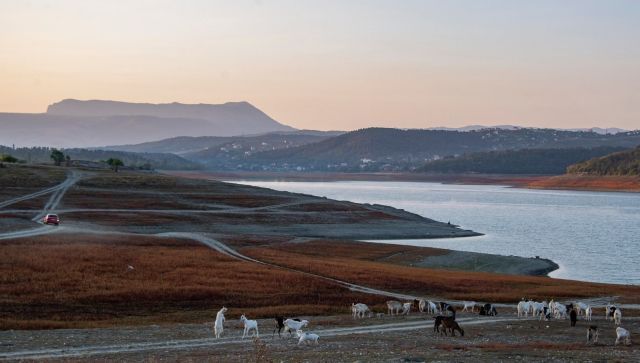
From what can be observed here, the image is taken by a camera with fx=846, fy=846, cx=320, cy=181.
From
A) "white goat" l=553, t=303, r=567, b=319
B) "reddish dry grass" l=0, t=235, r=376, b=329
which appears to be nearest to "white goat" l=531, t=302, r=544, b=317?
"white goat" l=553, t=303, r=567, b=319

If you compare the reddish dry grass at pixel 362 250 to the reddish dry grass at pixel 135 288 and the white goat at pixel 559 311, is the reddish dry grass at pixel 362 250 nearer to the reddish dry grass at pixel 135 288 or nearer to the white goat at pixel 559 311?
the reddish dry grass at pixel 135 288

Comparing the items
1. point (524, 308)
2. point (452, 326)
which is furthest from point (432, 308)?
point (452, 326)

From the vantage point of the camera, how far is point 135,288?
4841 cm

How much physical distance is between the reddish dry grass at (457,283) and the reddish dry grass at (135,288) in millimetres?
4155

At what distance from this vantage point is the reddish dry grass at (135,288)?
4199 cm

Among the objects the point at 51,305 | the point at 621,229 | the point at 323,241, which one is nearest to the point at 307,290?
the point at 51,305

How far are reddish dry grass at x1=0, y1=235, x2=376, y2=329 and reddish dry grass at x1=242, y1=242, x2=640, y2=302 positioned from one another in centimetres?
415

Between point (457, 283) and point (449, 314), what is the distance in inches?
620

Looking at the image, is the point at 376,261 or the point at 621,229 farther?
the point at 621,229

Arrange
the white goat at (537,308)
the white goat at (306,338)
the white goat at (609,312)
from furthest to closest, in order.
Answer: the white goat at (609,312) < the white goat at (537,308) < the white goat at (306,338)

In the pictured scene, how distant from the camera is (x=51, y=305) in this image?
4300 centimetres

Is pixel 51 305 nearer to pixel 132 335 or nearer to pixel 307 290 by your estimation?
pixel 132 335

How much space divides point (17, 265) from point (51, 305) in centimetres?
1205

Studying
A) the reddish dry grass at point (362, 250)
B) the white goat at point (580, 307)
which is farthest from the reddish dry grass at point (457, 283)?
the reddish dry grass at point (362, 250)
